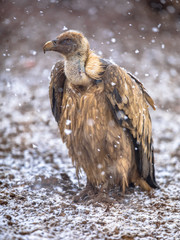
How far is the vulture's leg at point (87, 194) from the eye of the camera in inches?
142

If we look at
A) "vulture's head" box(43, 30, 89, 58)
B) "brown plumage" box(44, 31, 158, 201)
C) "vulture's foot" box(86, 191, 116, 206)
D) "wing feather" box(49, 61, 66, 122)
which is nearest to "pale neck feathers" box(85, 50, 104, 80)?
"brown plumage" box(44, 31, 158, 201)

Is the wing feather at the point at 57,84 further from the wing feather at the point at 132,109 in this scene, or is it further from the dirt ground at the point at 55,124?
the dirt ground at the point at 55,124

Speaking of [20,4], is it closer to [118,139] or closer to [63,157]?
[63,157]

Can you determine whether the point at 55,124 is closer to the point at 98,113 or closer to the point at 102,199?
the point at 102,199

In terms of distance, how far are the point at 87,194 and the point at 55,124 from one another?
331cm

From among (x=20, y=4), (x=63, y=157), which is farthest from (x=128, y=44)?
(x=63, y=157)

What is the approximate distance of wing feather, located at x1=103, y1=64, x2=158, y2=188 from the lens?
3123 millimetres

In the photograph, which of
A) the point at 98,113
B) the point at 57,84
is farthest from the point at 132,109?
the point at 57,84

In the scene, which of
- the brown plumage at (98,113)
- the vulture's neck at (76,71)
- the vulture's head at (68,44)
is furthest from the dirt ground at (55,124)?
the vulture's head at (68,44)

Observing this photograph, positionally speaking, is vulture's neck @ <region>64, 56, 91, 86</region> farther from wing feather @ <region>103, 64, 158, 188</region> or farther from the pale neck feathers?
wing feather @ <region>103, 64, 158, 188</region>

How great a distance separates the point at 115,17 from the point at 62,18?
6.27 ft

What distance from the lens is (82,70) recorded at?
3156 millimetres

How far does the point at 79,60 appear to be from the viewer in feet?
10.4

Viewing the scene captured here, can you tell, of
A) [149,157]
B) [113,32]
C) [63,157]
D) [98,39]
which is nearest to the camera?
[149,157]
